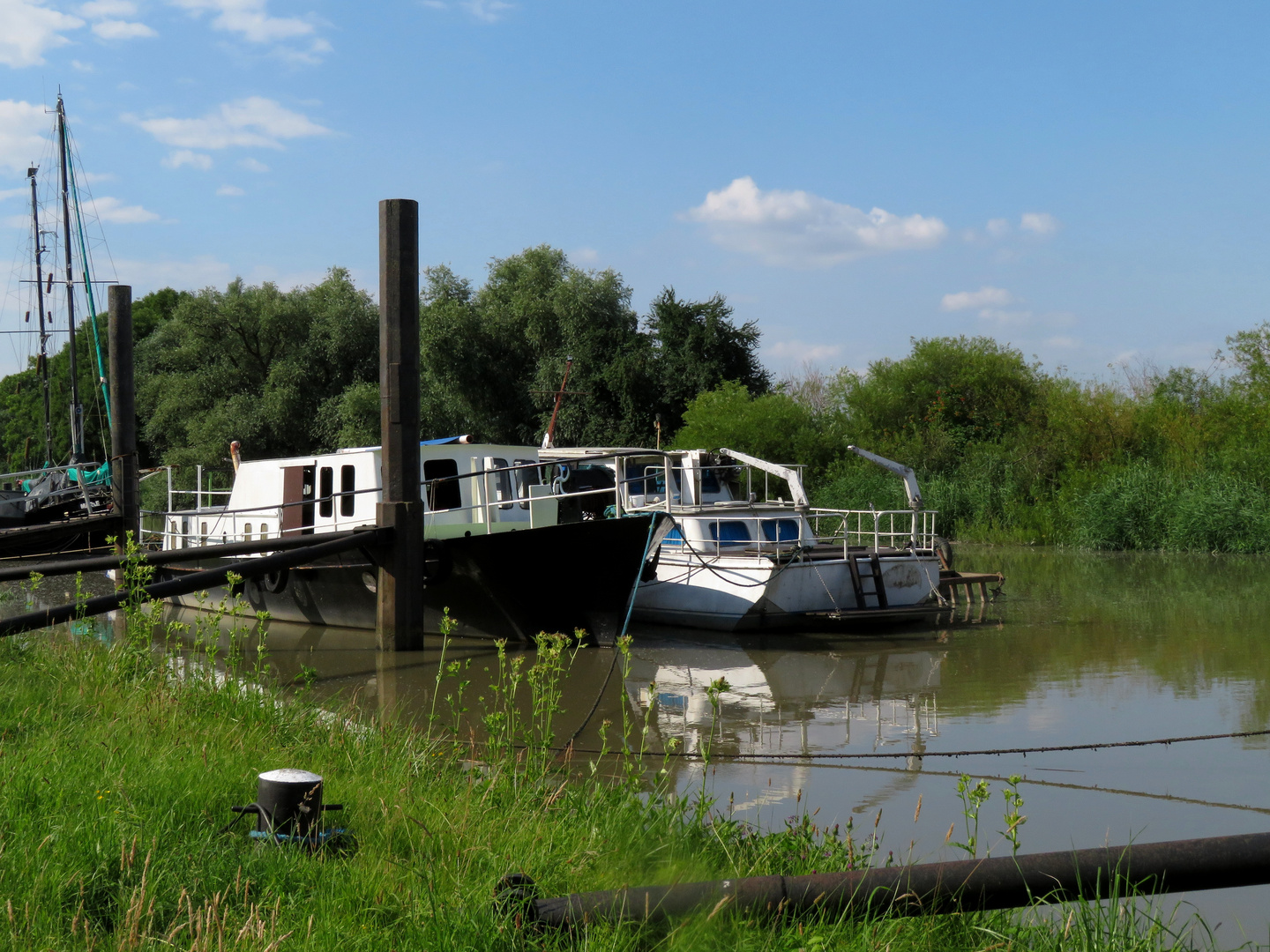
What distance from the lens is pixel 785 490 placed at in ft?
95.3

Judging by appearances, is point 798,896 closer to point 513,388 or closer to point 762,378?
point 762,378

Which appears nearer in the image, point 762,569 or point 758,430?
point 762,569

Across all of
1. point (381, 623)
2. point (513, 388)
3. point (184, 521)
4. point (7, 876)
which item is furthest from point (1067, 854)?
point (513, 388)

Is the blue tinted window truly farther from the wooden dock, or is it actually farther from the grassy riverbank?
the grassy riverbank

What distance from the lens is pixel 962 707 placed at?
966 cm

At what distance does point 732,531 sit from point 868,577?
2.01 metres

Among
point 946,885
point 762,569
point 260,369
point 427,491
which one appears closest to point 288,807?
point 946,885

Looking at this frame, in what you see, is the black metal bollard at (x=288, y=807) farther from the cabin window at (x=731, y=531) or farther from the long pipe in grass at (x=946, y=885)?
the cabin window at (x=731, y=531)

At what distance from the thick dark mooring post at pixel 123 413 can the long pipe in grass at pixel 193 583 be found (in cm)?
406

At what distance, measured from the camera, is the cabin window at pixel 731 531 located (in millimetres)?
15305

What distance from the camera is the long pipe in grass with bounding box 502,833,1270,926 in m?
2.52

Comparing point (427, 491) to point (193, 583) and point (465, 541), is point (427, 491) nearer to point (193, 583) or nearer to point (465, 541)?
point (465, 541)

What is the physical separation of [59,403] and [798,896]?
73.6 meters

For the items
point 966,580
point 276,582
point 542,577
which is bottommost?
point 966,580
